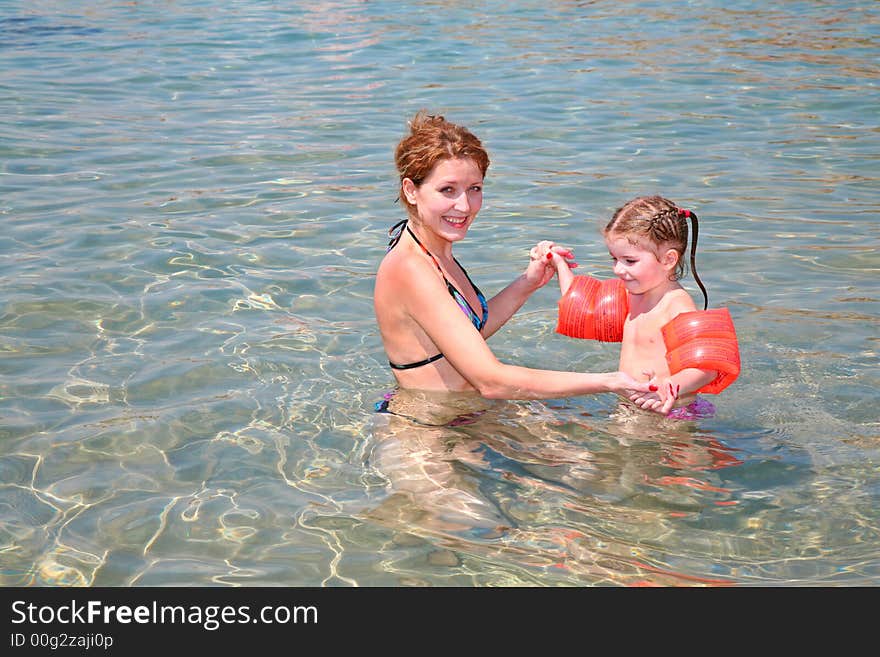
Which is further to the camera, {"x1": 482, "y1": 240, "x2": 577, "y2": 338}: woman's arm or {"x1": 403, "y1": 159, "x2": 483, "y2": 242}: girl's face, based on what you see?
{"x1": 482, "y1": 240, "x2": 577, "y2": 338}: woman's arm

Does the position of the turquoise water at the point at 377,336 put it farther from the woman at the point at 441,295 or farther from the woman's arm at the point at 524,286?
the woman's arm at the point at 524,286

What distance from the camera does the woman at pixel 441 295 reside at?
3.94 m

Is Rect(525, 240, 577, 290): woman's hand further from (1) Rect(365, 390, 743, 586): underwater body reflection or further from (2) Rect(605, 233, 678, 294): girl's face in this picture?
(1) Rect(365, 390, 743, 586): underwater body reflection

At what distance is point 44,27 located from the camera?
15.2m

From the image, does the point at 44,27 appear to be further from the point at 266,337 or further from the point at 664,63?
the point at 266,337

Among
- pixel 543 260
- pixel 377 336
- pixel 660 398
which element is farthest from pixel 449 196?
pixel 377 336

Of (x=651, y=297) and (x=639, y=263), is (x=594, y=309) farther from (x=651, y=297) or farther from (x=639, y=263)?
(x=639, y=263)

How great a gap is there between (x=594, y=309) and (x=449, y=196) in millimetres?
918

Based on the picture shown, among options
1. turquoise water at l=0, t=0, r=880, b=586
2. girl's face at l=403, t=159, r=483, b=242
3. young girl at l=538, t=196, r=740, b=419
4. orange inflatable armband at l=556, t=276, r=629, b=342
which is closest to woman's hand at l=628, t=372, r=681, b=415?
young girl at l=538, t=196, r=740, b=419

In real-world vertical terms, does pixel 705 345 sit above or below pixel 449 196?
below

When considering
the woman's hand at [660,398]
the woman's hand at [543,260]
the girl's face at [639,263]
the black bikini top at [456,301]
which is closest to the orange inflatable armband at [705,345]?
the woman's hand at [660,398]

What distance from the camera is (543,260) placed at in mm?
4609

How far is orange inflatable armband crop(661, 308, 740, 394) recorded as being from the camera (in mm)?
4078

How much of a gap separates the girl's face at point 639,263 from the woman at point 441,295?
0.99 ft
